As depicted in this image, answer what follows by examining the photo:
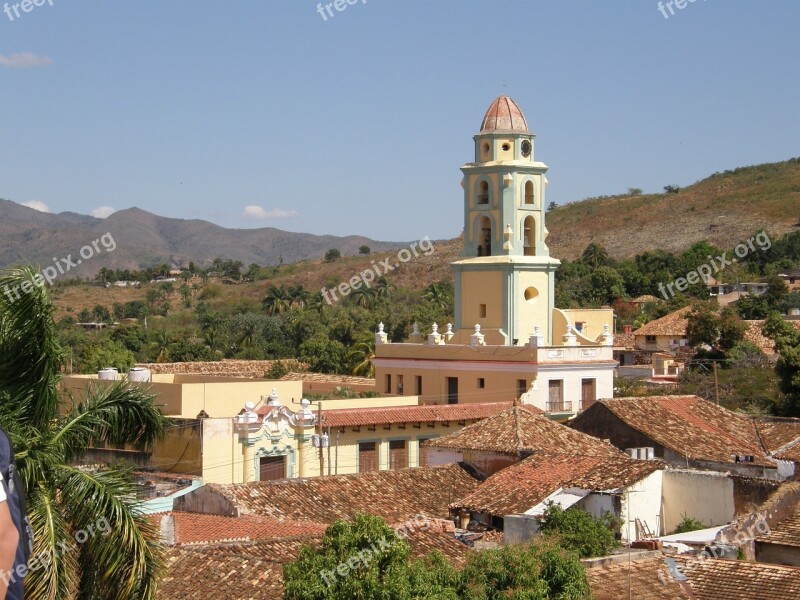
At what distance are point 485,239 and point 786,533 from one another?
2210 cm

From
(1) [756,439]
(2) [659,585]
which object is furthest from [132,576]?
(1) [756,439]

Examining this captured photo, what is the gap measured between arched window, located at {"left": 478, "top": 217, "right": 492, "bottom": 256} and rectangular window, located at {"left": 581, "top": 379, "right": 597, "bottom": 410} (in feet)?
16.7

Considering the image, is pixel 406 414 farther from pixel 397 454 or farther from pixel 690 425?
pixel 690 425

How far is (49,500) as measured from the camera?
1006 cm

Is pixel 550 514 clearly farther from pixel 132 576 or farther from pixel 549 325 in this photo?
pixel 549 325

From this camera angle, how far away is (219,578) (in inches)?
628

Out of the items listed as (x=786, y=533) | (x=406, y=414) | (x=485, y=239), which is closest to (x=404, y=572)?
(x=786, y=533)

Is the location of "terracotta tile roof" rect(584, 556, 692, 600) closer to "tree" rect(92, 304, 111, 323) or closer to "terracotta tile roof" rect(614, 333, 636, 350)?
"terracotta tile roof" rect(614, 333, 636, 350)

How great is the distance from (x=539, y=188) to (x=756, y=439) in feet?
42.6

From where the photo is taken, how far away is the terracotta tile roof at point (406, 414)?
30609mm

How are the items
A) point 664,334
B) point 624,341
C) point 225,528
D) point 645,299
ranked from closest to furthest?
point 225,528, point 664,334, point 624,341, point 645,299

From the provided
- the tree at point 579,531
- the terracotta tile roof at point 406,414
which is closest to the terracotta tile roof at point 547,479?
the tree at point 579,531

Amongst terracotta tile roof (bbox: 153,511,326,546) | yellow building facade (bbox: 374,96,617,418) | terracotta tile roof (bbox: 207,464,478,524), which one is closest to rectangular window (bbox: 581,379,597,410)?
yellow building facade (bbox: 374,96,617,418)

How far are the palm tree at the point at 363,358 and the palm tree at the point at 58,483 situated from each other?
1650 inches
